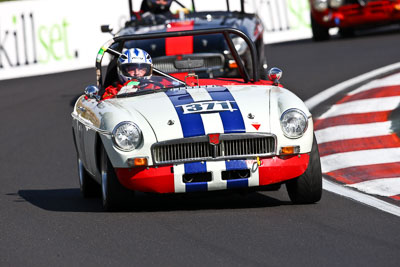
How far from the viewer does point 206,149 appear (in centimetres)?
739

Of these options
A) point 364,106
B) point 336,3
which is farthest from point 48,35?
point 364,106

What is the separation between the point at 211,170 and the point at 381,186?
1548 millimetres

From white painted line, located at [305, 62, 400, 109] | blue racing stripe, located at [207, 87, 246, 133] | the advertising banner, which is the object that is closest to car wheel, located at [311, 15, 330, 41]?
the advertising banner

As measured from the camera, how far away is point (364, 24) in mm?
20750

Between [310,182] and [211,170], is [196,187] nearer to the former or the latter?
[211,170]

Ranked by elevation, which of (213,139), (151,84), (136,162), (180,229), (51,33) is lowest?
(180,229)

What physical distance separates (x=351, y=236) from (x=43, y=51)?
14.5 metres

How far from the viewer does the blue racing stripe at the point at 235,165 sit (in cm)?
739

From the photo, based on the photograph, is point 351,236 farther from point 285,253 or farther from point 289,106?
point 289,106

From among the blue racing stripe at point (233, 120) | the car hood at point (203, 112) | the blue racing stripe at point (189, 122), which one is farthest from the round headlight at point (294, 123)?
the blue racing stripe at point (189, 122)

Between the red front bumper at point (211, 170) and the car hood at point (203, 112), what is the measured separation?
207 millimetres

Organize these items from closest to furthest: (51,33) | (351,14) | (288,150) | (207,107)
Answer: (288,150)
(207,107)
(51,33)
(351,14)

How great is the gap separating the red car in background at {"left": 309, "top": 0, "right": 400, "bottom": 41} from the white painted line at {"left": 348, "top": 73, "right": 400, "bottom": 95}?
558cm

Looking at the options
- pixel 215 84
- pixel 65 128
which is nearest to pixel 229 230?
pixel 215 84
